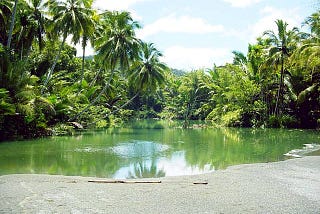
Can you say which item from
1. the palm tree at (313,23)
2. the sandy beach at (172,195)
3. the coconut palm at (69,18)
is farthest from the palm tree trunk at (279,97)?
the sandy beach at (172,195)

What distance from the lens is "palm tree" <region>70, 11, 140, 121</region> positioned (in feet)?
101

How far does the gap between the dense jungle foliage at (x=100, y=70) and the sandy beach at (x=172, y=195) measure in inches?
514

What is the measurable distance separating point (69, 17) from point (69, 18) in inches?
3.1

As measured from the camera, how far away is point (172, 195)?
8344mm

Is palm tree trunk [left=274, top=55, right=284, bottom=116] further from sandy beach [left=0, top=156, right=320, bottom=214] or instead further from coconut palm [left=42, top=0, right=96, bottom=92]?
sandy beach [left=0, top=156, right=320, bottom=214]

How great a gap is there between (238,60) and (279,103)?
860 cm

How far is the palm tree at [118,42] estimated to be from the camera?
30.9m

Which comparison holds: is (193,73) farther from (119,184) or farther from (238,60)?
(119,184)

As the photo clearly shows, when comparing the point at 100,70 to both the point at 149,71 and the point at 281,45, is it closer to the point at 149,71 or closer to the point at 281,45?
the point at 149,71

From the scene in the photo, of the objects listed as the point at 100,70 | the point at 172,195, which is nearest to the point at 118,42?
the point at 100,70

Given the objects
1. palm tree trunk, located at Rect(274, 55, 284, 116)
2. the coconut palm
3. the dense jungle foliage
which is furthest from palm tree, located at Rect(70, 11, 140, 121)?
palm tree trunk, located at Rect(274, 55, 284, 116)

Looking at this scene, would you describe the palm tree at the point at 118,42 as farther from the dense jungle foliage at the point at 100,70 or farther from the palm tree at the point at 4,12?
the palm tree at the point at 4,12

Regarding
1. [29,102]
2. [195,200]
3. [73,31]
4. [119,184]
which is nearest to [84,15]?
[73,31]

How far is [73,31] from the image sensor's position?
27.7m
